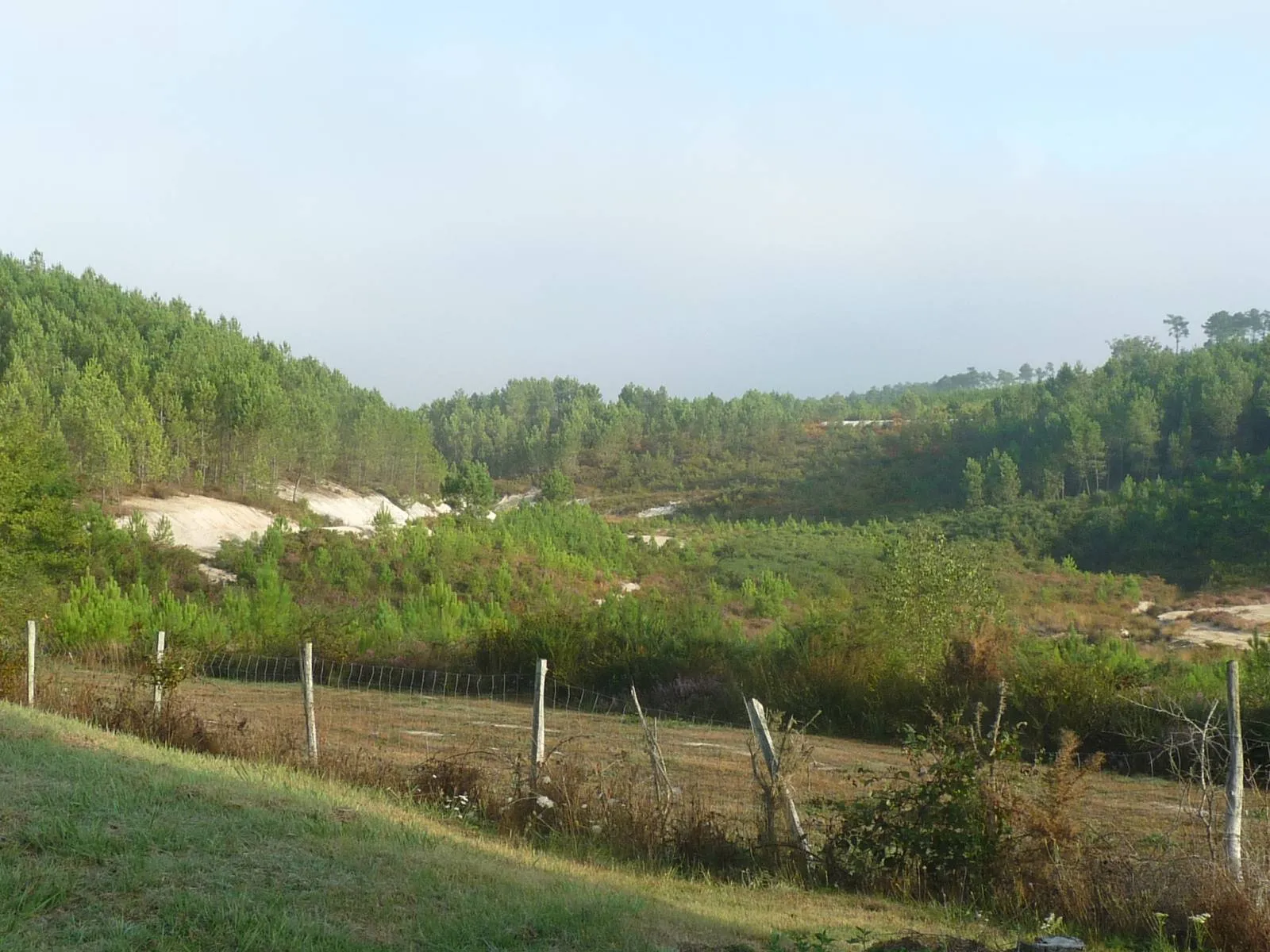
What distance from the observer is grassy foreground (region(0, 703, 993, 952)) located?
509cm

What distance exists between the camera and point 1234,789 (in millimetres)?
6391

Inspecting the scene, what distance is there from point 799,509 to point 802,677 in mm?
66160

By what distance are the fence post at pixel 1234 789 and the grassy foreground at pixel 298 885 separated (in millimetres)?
1518

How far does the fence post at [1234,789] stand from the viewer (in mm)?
6242

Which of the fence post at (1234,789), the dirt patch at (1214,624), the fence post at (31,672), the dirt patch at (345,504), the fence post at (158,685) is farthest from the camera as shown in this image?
the dirt patch at (345,504)

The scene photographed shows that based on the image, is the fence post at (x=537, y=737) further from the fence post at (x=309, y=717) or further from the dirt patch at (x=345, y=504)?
the dirt patch at (x=345, y=504)

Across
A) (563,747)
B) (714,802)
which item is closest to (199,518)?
(563,747)

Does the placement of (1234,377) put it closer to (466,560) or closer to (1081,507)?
(1081,507)

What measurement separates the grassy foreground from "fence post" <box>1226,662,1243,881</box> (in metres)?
1.52

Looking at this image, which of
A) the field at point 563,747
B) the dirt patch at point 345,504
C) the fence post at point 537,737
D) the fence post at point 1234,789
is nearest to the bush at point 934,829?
the field at point 563,747

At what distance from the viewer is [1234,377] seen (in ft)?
250

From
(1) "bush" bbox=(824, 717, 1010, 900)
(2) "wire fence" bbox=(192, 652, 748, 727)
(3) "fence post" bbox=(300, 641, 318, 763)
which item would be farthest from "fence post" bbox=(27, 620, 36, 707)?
(1) "bush" bbox=(824, 717, 1010, 900)

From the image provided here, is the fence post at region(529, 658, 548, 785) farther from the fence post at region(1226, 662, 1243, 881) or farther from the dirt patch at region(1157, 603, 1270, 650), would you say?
the dirt patch at region(1157, 603, 1270, 650)

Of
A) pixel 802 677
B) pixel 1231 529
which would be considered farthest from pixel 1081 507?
pixel 802 677
